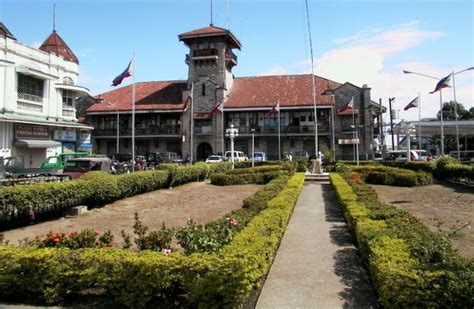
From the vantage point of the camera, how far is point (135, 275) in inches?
212

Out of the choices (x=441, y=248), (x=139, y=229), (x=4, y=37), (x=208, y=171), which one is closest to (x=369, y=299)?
(x=441, y=248)

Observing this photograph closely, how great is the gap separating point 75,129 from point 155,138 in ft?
63.3

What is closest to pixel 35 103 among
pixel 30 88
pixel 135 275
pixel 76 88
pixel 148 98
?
pixel 30 88

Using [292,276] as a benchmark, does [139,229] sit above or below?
above

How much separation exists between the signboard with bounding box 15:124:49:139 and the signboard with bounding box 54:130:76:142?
1.07 m

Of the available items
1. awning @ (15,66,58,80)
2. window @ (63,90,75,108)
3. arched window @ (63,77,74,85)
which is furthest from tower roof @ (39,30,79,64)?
awning @ (15,66,58,80)

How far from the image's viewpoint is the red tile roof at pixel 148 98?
1990 inches

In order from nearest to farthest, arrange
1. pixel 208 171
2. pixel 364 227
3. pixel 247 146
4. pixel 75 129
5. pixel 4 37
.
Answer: pixel 364 227
pixel 4 37
pixel 208 171
pixel 75 129
pixel 247 146

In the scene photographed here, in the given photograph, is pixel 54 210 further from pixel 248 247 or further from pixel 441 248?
pixel 441 248

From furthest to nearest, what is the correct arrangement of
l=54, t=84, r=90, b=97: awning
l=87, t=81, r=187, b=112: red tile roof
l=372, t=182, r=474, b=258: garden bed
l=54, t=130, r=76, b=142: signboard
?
l=87, t=81, r=187, b=112: red tile roof, l=54, t=84, r=90, b=97: awning, l=54, t=130, r=76, b=142: signboard, l=372, t=182, r=474, b=258: garden bed

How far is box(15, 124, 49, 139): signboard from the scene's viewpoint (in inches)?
981

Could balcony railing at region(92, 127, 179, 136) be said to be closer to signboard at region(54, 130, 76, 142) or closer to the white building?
the white building

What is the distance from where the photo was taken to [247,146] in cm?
4984

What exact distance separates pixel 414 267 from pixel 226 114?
45.9m
